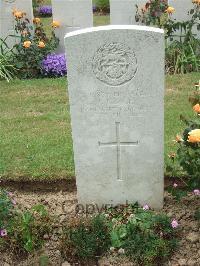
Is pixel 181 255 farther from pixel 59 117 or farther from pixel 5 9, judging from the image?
pixel 5 9

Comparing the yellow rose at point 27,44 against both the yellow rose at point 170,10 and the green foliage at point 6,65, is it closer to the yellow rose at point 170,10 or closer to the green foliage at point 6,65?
the green foliage at point 6,65

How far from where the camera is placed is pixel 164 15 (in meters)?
8.39

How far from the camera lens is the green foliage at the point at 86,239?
3.94 meters

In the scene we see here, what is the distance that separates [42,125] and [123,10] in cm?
304

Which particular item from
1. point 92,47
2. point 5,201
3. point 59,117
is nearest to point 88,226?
point 5,201

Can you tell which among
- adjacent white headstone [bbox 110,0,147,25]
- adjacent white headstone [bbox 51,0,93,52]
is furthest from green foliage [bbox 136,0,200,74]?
adjacent white headstone [bbox 51,0,93,52]

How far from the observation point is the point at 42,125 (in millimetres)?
6438

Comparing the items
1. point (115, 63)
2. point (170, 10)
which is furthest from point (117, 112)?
point (170, 10)

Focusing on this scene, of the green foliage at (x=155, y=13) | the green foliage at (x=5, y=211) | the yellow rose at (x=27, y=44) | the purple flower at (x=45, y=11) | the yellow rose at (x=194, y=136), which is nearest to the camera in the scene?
the yellow rose at (x=194, y=136)

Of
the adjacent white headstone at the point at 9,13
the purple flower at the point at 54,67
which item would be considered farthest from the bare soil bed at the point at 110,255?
the adjacent white headstone at the point at 9,13

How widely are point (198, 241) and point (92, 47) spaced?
1654mm

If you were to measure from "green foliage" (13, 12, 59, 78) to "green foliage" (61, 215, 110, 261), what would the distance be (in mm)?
4750

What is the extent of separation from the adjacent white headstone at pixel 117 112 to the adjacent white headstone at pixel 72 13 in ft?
15.9

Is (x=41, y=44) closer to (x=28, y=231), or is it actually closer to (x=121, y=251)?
(x=28, y=231)
